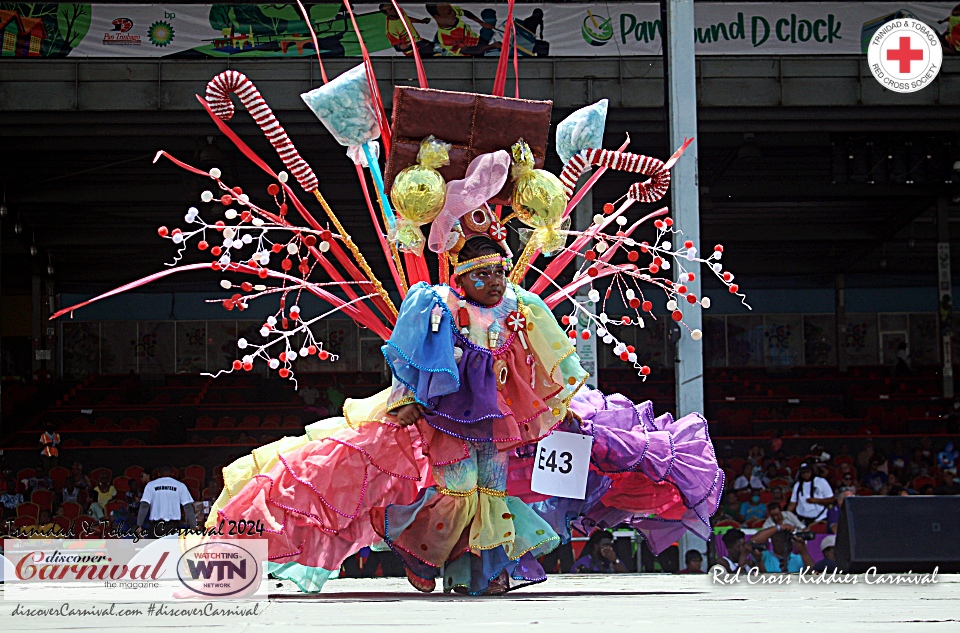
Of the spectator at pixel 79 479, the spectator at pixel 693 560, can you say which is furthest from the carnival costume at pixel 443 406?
the spectator at pixel 79 479

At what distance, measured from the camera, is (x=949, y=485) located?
1182 centimetres

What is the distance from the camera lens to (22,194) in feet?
49.8

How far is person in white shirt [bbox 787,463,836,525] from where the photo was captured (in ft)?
31.4

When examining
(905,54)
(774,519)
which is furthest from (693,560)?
(905,54)

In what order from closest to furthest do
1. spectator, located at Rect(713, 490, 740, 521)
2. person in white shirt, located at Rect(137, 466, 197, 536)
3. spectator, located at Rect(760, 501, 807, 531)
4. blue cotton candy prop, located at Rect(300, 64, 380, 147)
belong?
blue cotton candy prop, located at Rect(300, 64, 380, 147)
spectator, located at Rect(760, 501, 807, 531)
person in white shirt, located at Rect(137, 466, 197, 536)
spectator, located at Rect(713, 490, 740, 521)

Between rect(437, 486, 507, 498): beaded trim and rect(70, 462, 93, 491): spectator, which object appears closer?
rect(437, 486, 507, 498): beaded trim

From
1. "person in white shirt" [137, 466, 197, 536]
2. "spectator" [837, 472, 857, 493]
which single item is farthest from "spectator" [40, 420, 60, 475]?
"spectator" [837, 472, 857, 493]

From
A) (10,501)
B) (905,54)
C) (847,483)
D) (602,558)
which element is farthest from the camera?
(10,501)

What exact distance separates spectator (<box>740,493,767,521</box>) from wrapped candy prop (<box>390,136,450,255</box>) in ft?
20.9

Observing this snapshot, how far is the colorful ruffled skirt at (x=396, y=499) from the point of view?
413cm

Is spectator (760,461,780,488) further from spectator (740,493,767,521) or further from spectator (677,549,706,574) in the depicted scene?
spectator (677,549,706,574)

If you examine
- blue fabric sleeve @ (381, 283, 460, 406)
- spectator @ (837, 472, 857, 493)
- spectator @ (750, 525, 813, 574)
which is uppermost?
blue fabric sleeve @ (381, 283, 460, 406)

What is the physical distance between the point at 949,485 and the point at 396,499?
9348 mm

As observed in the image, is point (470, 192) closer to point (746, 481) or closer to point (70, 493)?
point (746, 481)
